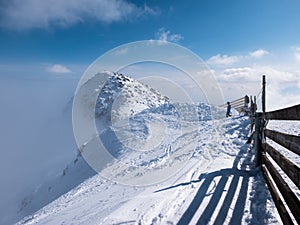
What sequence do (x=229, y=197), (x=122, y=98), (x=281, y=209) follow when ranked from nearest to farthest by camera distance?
(x=281, y=209) → (x=229, y=197) → (x=122, y=98)

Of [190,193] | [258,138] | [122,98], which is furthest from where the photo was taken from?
[122,98]

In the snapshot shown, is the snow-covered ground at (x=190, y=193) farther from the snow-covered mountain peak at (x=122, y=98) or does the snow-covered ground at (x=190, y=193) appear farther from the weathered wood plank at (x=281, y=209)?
the snow-covered mountain peak at (x=122, y=98)

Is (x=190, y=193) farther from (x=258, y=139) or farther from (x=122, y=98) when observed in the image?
(x=122, y=98)

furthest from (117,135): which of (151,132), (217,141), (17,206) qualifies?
(17,206)

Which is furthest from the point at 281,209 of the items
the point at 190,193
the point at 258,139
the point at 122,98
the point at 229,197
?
the point at 122,98

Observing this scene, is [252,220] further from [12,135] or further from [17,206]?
[12,135]

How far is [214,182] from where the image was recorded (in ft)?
17.7

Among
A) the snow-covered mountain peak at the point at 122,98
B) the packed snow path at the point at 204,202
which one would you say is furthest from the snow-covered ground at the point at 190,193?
the snow-covered mountain peak at the point at 122,98

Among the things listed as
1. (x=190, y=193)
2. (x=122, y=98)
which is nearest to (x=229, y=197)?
(x=190, y=193)

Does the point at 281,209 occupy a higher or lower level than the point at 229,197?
higher

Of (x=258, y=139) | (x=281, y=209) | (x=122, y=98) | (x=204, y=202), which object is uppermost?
(x=122, y=98)

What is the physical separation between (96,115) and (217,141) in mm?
30981

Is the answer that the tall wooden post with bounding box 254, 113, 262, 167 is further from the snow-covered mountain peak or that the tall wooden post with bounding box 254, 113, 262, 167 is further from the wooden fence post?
the snow-covered mountain peak

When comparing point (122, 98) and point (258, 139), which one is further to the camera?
point (122, 98)
